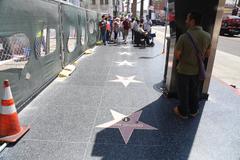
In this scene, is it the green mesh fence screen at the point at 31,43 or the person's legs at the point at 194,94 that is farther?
the person's legs at the point at 194,94

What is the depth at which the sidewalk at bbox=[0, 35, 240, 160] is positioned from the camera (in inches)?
114

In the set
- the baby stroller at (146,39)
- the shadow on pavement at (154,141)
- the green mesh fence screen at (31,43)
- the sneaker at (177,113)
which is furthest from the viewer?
the baby stroller at (146,39)

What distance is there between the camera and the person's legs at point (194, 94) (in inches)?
147

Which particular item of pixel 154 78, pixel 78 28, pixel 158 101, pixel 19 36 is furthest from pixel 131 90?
pixel 78 28

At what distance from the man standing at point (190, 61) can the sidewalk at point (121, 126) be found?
259mm

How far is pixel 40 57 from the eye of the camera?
15.7 ft

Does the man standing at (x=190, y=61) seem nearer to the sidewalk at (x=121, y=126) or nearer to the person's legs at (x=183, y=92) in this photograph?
the person's legs at (x=183, y=92)

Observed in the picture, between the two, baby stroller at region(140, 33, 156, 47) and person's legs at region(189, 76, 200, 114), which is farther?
baby stroller at region(140, 33, 156, 47)

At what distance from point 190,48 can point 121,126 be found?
1722 millimetres

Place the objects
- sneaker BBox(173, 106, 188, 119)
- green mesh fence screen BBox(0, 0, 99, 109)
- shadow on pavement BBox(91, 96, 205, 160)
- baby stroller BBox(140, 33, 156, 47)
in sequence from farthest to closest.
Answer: baby stroller BBox(140, 33, 156, 47)
sneaker BBox(173, 106, 188, 119)
green mesh fence screen BBox(0, 0, 99, 109)
shadow on pavement BBox(91, 96, 205, 160)

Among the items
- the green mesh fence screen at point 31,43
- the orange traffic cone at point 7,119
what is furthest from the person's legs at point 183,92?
the green mesh fence screen at point 31,43

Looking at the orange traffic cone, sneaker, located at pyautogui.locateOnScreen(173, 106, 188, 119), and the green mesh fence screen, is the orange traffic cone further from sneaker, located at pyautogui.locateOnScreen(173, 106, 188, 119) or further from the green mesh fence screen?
sneaker, located at pyautogui.locateOnScreen(173, 106, 188, 119)

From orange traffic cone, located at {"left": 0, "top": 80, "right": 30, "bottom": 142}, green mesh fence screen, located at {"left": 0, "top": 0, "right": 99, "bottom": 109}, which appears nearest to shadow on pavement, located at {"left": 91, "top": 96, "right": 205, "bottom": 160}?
orange traffic cone, located at {"left": 0, "top": 80, "right": 30, "bottom": 142}

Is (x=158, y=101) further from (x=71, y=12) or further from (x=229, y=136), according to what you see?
(x=71, y=12)
